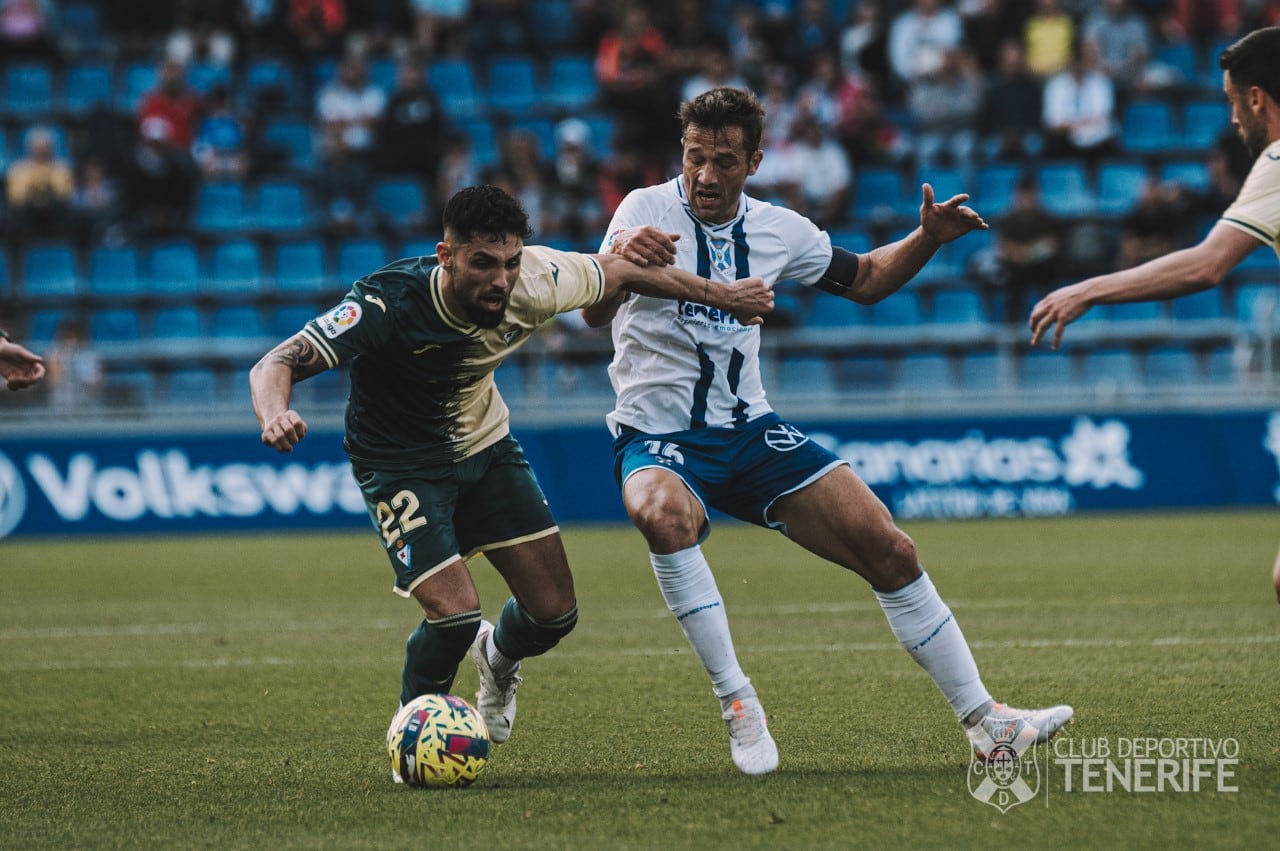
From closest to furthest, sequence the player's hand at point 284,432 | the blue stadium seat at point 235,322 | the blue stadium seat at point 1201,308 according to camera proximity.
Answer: the player's hand at point 284,432
the blue stadium seat at point 1201,308
the blue stadium seat at point 235,322

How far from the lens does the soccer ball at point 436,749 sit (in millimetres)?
5754

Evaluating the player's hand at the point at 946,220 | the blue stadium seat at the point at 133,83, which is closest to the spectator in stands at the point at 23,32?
the blue stadium seat at the point at 133,83

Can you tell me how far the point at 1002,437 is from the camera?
16.9m

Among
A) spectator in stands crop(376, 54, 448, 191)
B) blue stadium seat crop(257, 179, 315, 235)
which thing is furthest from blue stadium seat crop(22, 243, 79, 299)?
spectator in stands crop(376, 54, 448, 191)

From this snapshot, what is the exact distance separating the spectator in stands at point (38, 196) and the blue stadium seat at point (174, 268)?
110 cm

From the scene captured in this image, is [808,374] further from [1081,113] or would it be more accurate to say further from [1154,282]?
[1154,282]

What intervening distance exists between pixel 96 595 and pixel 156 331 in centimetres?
693

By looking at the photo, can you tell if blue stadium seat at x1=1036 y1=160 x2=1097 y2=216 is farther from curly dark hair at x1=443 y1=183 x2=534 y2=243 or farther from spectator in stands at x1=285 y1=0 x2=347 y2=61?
curly dark hair at x1=443 y1=183 x2=534 y2=243

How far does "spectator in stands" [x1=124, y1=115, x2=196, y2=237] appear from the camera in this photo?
19.8 m

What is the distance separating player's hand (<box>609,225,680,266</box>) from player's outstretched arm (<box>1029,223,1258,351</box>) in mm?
1475

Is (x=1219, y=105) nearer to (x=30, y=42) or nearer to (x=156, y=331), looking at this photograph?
(x=156, y=331)

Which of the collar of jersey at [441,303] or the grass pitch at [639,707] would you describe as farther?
the collar of jersey at [441,303]

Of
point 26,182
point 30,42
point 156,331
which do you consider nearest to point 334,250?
point 156,331

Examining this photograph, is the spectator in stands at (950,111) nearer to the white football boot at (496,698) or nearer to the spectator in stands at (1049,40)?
the spectator in stands at (1049,40)
